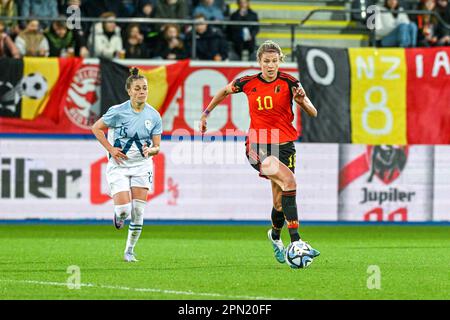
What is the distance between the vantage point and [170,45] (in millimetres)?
21375

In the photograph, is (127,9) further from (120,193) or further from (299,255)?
(299,255)

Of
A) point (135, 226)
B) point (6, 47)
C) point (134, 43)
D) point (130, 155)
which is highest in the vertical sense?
point (134, 43)

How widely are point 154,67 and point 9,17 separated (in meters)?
2.69

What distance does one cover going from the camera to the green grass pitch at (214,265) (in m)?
9.45

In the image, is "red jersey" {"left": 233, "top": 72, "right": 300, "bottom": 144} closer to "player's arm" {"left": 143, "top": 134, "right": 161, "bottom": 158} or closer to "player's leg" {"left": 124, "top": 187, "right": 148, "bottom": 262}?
"player's arm" {"left": 143, "top": 134, "right": 161, "bottom": 158}

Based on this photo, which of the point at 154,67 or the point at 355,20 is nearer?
the point at 154,67

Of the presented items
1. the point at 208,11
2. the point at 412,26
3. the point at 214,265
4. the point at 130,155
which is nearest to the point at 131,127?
the point at 130,155

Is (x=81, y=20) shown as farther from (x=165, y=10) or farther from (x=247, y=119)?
(x=247, y=119)

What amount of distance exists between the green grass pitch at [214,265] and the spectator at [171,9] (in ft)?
15.8

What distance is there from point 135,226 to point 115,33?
9.22 m

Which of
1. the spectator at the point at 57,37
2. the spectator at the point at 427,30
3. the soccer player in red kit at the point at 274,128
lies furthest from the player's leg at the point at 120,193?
the spectator at the point at 427,30

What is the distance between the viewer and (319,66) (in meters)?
20.8
